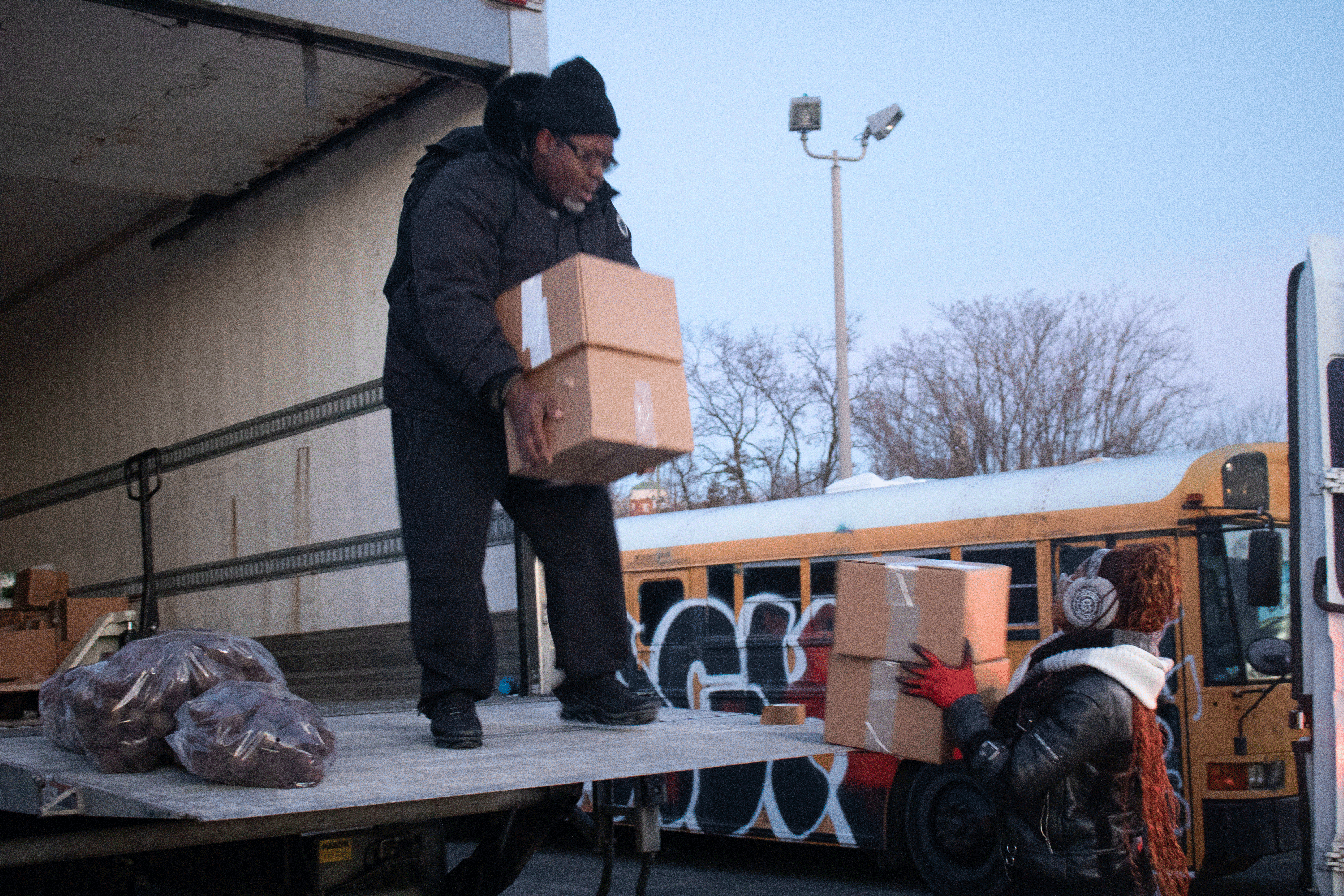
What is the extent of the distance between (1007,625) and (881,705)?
3411 mm

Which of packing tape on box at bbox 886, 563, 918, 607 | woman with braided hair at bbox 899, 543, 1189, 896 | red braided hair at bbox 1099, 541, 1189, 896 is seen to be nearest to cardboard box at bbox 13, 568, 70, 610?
packing tape on box at bbox 886, 563, 918, 607

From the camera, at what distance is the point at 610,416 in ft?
10.2

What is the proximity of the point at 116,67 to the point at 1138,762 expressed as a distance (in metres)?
5.81

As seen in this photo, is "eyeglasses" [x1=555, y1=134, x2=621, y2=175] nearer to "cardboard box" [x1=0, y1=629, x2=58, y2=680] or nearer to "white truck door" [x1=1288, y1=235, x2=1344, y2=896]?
"white truck door" [x1=1288, y1=235, x2=1344, y2=896]

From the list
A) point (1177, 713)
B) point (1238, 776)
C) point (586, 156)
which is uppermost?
point (586, 156)

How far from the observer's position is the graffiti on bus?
955 cm

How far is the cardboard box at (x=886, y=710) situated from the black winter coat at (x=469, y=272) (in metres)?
1.17

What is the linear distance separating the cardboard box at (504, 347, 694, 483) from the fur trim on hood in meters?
0.72

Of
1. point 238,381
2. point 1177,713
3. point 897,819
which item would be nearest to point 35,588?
point 238,381

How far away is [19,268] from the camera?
10711 mm

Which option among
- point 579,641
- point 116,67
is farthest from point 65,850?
point 116,67

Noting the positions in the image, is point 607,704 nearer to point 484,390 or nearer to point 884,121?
point 484,390

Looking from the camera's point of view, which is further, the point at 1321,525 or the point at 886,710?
the point at 1321,525

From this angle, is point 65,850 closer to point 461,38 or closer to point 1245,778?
point 461,38
